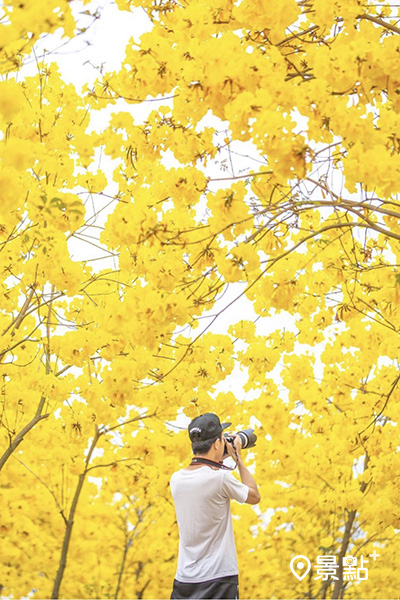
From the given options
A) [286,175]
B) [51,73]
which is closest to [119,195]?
[51,73]

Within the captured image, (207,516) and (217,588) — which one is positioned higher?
(207,516)

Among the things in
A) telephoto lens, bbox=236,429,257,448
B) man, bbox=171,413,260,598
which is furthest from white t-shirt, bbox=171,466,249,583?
telephoto lens, bbox=236,429,257,448

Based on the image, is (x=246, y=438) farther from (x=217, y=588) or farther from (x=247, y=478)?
(x=217, y=588)

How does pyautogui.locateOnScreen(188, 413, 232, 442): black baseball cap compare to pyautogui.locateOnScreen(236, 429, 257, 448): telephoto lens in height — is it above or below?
below

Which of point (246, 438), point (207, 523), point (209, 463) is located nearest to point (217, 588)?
point (207, 523)

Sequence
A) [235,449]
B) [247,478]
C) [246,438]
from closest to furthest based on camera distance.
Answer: [247,478]
[235,449]
[246,438]

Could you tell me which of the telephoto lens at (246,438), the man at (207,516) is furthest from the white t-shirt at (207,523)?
the telephoto lens at (246,438)

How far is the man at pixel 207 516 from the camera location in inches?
129

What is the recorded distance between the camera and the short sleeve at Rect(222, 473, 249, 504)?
330cm

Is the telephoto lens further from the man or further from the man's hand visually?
the man

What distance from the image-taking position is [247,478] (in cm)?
347

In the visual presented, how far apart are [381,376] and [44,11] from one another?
20.6 feet

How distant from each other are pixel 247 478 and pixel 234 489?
18 cm

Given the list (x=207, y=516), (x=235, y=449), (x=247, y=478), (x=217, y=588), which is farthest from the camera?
(x=235, y=449)
